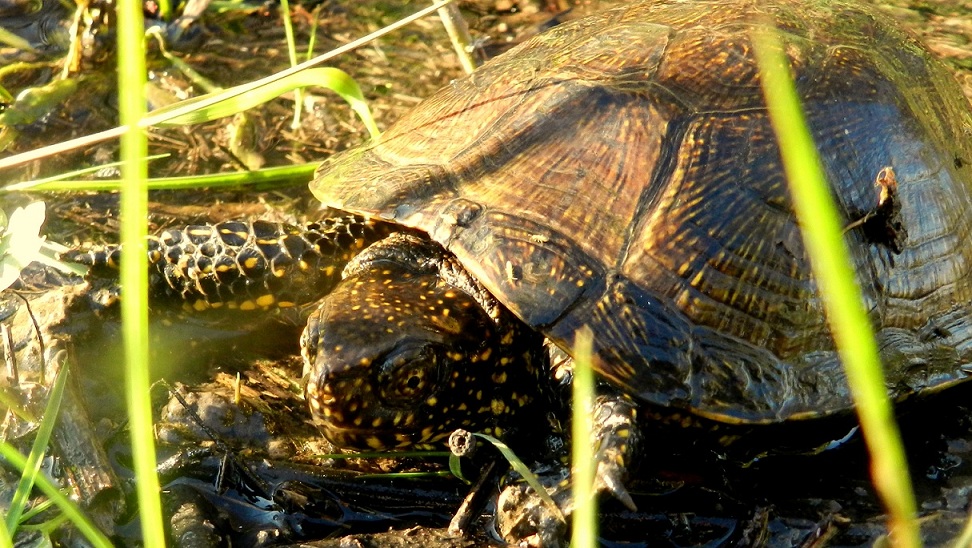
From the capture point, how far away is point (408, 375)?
7.72 ft

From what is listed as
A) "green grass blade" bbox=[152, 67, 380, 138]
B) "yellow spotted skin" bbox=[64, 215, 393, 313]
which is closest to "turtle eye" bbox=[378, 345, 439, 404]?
"yellow spotted skin" bbox=[64, 215, 393, 313]

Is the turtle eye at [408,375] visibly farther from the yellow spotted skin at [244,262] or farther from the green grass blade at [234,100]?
the green grass blade at [234,100]

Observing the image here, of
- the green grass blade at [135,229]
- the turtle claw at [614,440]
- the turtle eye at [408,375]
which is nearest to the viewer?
the green grass blade at [135,229]

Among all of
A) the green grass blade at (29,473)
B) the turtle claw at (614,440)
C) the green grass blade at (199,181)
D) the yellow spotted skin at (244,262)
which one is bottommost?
the green grass blade at (29,473)

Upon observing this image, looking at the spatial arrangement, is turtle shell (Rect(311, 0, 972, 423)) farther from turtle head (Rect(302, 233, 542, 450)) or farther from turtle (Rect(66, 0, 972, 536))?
turtle head (Rect(302, 233, 542, 450))

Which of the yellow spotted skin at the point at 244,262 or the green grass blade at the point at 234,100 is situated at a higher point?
the green grass blade at the point at 234,100

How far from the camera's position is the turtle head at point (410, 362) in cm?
229

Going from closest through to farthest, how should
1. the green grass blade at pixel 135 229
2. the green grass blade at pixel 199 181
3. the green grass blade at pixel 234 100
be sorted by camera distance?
the green grass blade at pixel 135 229
the green grass blade at pixel 234 100
the green grass blade at pixel 199 181

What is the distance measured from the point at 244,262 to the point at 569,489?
4.44 ft

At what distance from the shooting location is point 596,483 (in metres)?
2.21

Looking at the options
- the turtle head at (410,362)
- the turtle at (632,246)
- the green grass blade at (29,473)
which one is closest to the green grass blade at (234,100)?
the turtle at (632,246)

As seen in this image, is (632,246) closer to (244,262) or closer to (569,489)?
(569,489)

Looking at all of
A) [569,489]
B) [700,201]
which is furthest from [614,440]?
[700,201]

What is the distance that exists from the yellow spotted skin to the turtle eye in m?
0.77
